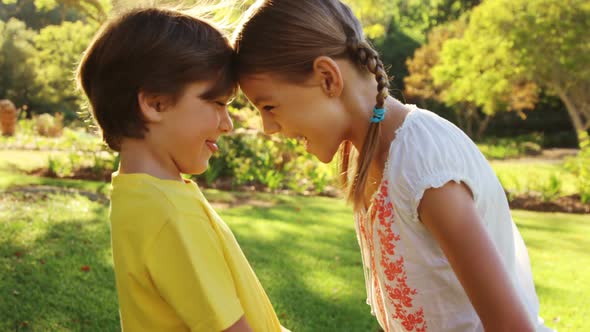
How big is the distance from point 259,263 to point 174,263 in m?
2.94

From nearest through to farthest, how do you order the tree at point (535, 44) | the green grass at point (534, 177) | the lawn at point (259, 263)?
the lawn at point (259, 263)
the green grass at point (534, 177)
the tree at point (535, 44)

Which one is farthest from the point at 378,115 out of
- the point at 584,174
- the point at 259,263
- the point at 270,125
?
the point at 584,174

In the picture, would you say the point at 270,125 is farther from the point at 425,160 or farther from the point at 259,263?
the point at 259,263

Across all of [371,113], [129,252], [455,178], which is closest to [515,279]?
[455,178]

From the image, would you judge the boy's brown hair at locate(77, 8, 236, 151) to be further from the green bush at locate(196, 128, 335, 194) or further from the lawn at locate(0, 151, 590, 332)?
the green bush at locate(196, 128, 335, 194)

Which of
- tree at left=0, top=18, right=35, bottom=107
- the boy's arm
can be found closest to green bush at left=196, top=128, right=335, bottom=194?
the boy's arm

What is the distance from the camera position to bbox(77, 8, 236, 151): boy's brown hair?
58.3 inches

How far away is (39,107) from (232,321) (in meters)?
26.6

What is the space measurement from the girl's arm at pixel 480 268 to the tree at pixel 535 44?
16312 mm

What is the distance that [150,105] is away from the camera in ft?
4.98

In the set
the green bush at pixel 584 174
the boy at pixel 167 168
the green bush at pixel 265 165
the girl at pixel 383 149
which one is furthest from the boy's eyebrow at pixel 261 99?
the green bush at pixel 584 174

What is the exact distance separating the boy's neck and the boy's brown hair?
0.10ft

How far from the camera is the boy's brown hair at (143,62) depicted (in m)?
1.48

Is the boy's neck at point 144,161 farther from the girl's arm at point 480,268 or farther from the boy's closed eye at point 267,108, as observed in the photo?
the girl's arm at point 480,268
